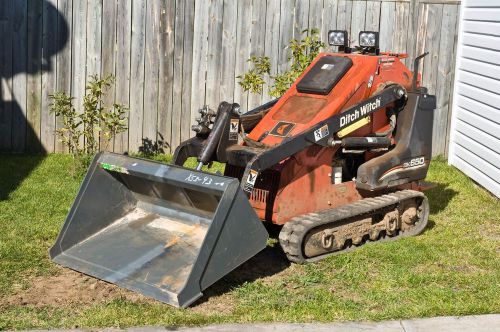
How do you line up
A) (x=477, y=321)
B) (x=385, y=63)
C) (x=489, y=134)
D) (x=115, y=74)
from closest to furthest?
1. (x=477, y=321)
2. (x=385, y=63)
3. (x=489, y=134)
4. (x=115, y=74)

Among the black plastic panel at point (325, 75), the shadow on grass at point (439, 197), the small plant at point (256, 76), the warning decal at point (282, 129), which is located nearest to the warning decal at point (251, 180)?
the warning decal at point (282, 129)

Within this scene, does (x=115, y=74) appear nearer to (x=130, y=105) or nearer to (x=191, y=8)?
(x=130, y=105)

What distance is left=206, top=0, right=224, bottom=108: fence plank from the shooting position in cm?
1170

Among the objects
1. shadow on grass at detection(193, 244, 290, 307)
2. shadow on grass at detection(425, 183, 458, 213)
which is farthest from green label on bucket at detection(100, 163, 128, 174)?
shadow on grass at detection(425, 183, 458, 213)

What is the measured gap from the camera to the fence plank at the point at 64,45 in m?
11.4

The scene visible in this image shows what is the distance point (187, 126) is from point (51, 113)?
180 centimetres

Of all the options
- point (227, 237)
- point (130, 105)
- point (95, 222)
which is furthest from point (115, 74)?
point (227, 237)

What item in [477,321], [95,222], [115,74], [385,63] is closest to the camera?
[477,321]

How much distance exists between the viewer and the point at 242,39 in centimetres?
1180

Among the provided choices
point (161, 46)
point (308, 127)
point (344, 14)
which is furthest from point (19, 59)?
point (308, 127)

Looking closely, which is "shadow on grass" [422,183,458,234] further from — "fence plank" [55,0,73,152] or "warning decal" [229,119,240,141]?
"fence plank" [55,0,73,152]

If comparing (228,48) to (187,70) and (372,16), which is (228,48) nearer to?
(187,70)

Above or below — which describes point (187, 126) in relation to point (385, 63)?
below

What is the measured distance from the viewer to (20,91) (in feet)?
37.5
